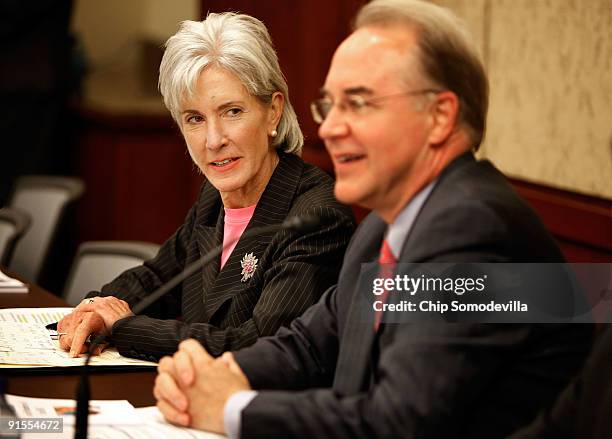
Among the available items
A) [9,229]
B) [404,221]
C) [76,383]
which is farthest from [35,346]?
[9,229]

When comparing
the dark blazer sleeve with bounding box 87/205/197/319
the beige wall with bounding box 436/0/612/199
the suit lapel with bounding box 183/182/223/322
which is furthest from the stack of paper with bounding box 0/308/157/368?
the beige wall with bounding box 436/0/612/199

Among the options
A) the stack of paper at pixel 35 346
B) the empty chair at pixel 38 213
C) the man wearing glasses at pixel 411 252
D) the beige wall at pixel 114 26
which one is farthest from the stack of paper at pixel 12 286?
the beige wall at pixel 114 26

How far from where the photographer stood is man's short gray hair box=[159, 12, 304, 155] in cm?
262

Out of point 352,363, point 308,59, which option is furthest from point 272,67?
point 308,59

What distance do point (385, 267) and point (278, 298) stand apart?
0.55m

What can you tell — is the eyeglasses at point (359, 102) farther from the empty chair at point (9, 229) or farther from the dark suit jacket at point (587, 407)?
the empty chair at point (9, 229)

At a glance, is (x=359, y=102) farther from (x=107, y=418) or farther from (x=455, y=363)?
(x=107, y=418)

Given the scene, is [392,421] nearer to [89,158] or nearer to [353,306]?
[353,306]

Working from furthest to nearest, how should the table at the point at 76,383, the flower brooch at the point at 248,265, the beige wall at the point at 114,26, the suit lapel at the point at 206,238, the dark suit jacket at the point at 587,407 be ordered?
1. the beige wall at the point at 114,26
2. the suit lapel at the point at 206,238
3. the flower brooch at the point at 248,265
4. the table at the point at 76,383
5. the dark suit jacket at the point at 587,407

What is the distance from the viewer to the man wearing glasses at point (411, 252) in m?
1.65

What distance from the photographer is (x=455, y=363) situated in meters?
1.63

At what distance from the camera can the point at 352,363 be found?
1896 mm

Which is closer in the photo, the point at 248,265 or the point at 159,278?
the point at 248,265

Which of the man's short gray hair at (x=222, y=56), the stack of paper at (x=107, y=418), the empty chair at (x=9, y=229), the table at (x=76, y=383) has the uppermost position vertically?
the man's short gray hair at (x=222, y=56)
